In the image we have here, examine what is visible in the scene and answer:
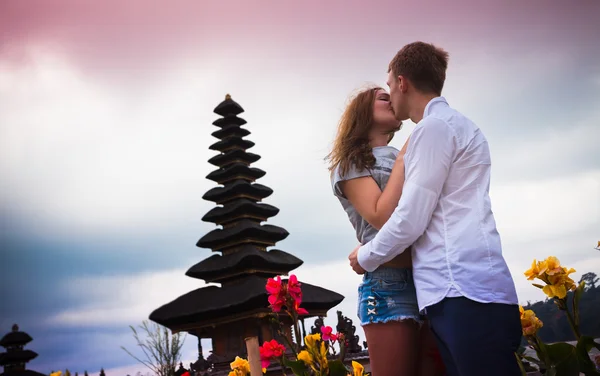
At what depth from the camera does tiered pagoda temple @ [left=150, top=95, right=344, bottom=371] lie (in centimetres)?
1950

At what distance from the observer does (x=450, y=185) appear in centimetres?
206

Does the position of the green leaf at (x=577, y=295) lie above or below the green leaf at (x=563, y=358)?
above

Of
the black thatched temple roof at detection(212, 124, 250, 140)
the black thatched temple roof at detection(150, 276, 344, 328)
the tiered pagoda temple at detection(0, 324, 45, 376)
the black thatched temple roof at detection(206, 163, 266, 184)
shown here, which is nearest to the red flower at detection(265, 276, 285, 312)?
the black thatched temple roof at detection(150, 276, 344, 328)

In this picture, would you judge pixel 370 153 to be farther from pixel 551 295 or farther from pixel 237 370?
pixel 237 370

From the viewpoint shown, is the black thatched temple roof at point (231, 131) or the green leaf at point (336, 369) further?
the black thatched temple roof at point (231, 131)

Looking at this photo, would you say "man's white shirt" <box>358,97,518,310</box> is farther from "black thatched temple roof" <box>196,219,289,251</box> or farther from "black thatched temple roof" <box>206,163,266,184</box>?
"black thatched temple roof" <box>206,163,266,184</box>

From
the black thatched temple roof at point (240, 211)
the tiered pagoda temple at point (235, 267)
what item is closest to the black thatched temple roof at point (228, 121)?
the tiered pagoda temple at point (235, 267)

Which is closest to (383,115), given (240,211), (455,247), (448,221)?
(448,221)

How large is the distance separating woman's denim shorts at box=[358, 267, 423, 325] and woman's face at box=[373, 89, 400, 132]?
688mm

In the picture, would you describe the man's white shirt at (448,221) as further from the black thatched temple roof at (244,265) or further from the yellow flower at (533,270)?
the black thatched temple roof at (244,265)

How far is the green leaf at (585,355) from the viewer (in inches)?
111

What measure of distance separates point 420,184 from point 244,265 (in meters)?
19.1

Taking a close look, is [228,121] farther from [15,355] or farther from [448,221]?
[448,221]

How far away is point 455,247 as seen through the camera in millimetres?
1954
